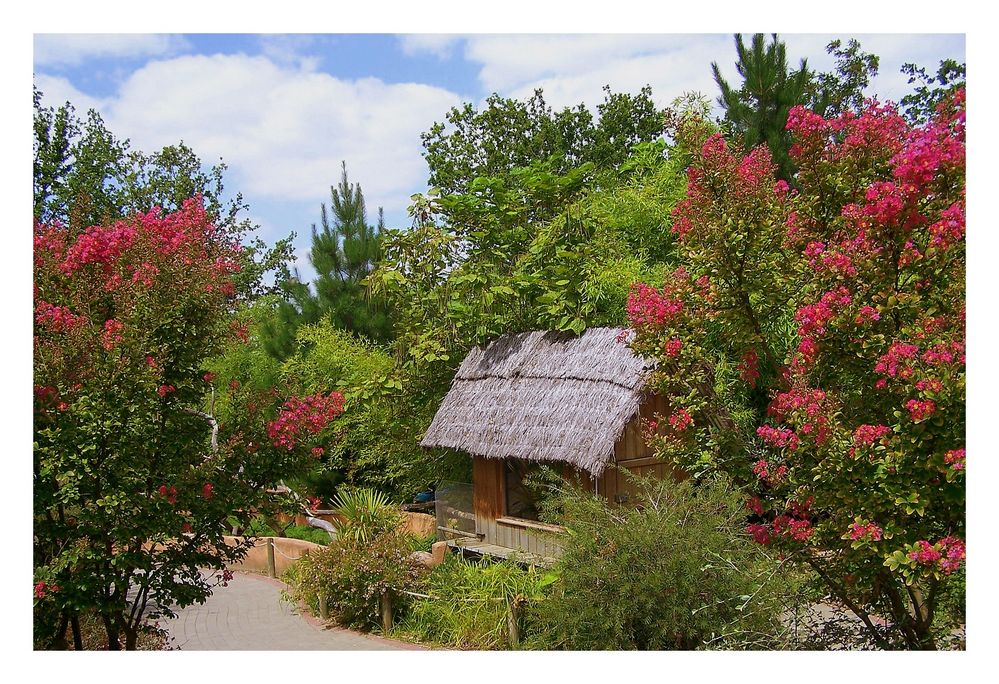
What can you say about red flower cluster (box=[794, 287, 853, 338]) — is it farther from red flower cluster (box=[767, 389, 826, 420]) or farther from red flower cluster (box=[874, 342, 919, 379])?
red flower cluster (box=[874, 342, 919, 379])

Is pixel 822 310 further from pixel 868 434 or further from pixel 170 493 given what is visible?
pixel 170 493

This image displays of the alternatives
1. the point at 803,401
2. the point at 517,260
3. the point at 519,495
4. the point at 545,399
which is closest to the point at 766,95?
the point at 517,260

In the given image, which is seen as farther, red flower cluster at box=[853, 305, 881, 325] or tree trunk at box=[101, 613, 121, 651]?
tree trunk at box=[101, 613, 121, 651]

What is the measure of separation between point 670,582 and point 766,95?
7493 mm

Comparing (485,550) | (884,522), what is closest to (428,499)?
(485,550)

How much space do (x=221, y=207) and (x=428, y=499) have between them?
31.3 feet

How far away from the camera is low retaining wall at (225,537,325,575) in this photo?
11.6 meters

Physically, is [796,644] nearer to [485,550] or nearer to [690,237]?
[690,237]

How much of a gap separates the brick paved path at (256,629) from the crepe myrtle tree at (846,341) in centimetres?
465

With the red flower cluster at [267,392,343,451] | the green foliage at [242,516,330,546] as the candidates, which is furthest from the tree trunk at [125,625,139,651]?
the green foliage at [242,516,330,546]

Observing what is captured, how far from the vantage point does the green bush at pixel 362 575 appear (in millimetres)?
8836

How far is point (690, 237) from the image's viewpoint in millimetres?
5559

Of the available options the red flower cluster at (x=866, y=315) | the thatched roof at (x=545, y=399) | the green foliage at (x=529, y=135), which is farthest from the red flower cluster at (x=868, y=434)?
the green foliage at (x=529, y=135)

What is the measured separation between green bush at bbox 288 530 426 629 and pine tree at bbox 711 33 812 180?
276 inches
